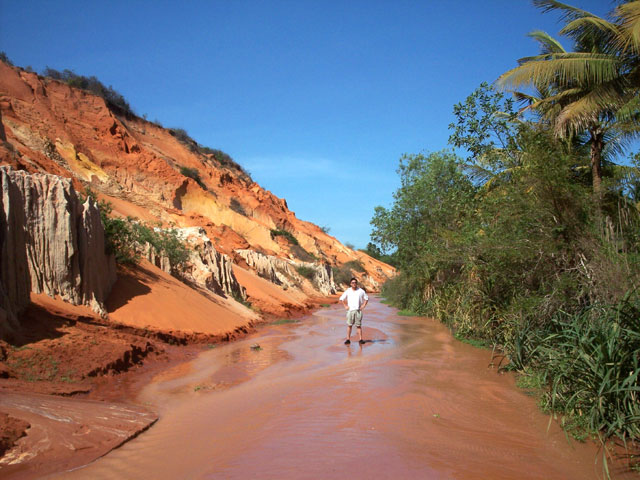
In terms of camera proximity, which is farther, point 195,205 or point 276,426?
point 195,205

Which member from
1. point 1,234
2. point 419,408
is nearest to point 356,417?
point 419,408

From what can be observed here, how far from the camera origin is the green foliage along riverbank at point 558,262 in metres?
5.20

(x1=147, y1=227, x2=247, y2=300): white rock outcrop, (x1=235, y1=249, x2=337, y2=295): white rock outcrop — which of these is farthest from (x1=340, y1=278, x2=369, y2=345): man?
(x1=235, y1=249, x2=337, y2=295): white rock outcrop

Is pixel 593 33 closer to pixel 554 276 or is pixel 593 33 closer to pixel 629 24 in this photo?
pixel 629 24

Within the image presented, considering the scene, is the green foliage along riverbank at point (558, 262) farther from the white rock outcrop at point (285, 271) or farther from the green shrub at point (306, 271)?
the green shrub at point (306, 271)

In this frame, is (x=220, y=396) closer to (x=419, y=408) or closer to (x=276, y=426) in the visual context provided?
(x=276, y=426)

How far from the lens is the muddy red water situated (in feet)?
14.7

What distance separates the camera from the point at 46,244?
990 centimetres

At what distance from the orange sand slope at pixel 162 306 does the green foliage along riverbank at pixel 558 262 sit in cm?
693

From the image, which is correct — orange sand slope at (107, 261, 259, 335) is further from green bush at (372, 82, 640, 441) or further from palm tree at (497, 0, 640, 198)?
palm tree at (497, 0, 640, 198)

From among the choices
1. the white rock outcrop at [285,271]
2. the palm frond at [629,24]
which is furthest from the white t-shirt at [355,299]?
the white rock outcrop at [285,271]

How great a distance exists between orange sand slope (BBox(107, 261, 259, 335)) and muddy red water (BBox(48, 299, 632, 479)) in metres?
2.80

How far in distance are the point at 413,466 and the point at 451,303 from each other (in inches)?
460

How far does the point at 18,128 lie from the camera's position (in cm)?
3012
